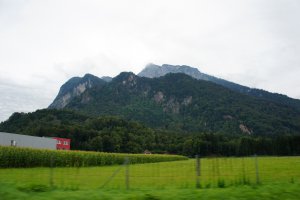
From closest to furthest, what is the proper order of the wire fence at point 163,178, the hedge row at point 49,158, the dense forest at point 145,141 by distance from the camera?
the wire fence at point 163,178, the hedge row at point 49,158, the dense forest at point 145,141

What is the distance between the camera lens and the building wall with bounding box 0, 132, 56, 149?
6643cm

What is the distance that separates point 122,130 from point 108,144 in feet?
51.4

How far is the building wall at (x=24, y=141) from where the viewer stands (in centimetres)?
6643

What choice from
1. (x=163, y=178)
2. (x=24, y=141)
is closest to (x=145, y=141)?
(x=24, y=141)

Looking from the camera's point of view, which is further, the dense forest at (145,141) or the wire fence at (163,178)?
the dense forest at (145,141)

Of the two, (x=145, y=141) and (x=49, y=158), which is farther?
(x=145, y=141)

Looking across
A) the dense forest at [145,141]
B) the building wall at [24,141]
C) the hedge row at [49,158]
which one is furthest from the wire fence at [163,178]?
the dense forest at [145,141]

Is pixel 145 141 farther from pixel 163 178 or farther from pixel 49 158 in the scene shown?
pixel 163 178

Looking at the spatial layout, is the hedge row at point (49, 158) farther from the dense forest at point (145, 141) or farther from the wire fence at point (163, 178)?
the dense forest at point (145, 141)

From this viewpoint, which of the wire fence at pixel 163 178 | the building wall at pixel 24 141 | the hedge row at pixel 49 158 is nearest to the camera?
the wire fence at pixel 163 178

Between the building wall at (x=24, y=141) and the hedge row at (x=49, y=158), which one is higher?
the building wall at (x=24, y=141)

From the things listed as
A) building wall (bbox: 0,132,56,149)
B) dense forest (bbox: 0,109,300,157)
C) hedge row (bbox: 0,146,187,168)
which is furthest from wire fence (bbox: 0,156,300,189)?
dense forest (bbox: 0,109,300,157)

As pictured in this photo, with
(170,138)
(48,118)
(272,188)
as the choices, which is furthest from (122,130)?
(272,188)

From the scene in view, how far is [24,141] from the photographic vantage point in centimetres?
7312
